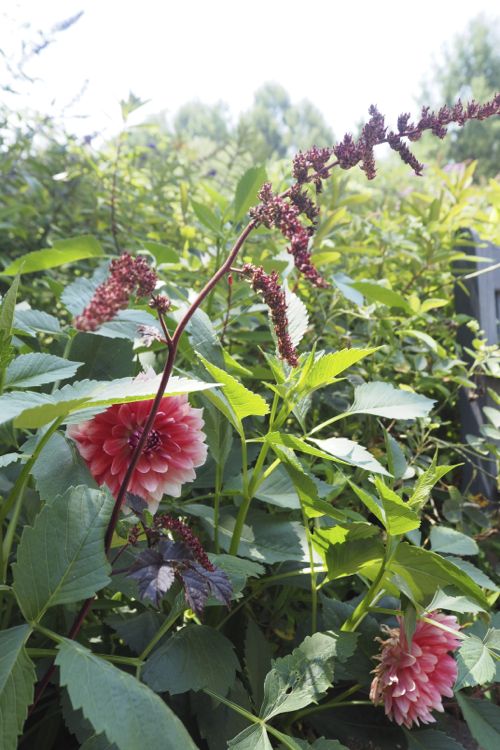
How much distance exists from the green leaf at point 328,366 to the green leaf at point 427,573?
0.20 m

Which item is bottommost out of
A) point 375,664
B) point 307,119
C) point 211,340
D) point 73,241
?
point 375,664

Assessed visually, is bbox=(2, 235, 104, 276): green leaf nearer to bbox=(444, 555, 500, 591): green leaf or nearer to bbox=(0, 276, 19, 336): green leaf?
bbox=(0, 276, 19, 336): green leaf

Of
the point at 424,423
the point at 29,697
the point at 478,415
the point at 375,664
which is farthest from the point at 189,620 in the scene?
the point at 478,415

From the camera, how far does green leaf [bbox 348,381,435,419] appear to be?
0.73 meters

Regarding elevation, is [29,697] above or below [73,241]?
below

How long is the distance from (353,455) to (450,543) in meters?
0.32

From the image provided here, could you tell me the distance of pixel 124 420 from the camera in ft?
2.11

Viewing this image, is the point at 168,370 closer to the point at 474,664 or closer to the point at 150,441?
the point at 150,441

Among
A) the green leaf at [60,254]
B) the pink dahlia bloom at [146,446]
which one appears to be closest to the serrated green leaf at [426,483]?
the pink dahlia bloom at [146,446]

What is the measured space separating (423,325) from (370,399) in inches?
33.7

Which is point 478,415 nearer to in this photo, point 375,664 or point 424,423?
point 424,423

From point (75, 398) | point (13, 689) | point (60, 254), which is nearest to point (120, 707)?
point (13, 689)

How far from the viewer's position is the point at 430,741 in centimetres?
73

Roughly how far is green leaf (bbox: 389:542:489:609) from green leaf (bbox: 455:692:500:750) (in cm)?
18
